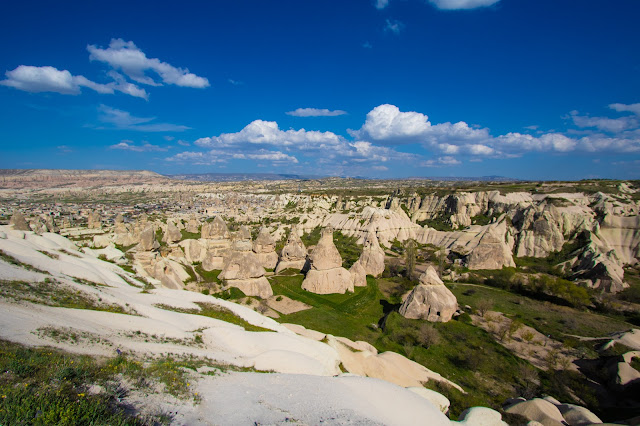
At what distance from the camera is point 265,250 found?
32.6m

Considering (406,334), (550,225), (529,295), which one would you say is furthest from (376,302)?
(550,225)

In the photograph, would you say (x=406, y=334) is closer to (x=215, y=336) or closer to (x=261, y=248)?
(x=215, y=336)

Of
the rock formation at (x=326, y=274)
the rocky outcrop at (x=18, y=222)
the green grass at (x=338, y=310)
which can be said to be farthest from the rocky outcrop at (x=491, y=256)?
the rocky outcrop at (x=18, y=222)

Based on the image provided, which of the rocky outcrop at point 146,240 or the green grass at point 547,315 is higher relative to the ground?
the rocky outcrop at point 146,240

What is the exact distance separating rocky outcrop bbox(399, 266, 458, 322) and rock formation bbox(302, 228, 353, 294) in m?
6.21

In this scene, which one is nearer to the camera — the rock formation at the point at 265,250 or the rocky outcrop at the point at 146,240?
the rocky outcrop at the point at 146,240

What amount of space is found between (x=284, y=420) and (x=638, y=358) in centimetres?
1961

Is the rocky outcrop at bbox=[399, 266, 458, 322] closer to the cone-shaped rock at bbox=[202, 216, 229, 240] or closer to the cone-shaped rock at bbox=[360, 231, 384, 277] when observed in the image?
the cone-shaped rock at bbox=[360, 231, 384, 277]

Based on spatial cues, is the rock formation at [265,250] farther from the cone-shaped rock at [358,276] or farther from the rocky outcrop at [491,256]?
the rocky outcrop at [491,256]

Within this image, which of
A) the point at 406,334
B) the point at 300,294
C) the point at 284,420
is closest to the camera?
the point at 284,420

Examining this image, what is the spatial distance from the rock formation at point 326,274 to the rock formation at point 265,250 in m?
6.14

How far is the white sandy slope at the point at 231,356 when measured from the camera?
6.55 m

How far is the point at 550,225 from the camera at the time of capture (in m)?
40.9

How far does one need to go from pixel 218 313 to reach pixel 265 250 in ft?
58.9
